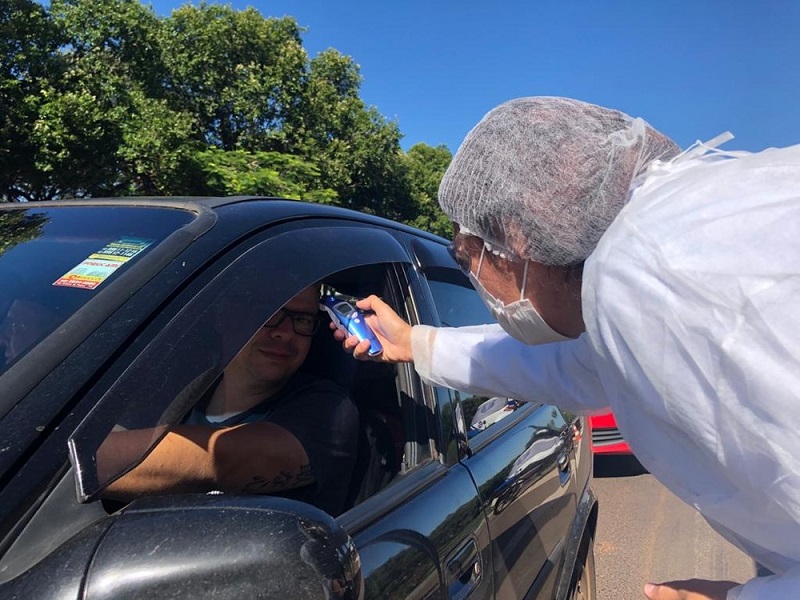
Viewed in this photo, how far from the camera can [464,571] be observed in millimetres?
1604

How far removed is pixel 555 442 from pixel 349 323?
4.04ft

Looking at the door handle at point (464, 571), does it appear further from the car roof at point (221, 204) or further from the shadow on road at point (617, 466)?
the shadow on road at point (617, 466)

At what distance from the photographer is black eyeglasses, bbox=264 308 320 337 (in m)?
1.85

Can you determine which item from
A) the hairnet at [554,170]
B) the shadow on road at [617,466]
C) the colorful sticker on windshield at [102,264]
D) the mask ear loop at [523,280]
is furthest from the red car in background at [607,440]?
the colorful sticker on windshield at [102,264]

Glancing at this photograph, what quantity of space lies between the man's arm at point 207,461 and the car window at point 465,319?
583 mm

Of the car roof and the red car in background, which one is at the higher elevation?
the car roof

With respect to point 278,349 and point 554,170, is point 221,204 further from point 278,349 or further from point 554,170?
point 554,170

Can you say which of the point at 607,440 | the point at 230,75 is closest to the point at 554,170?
the point at 607,440

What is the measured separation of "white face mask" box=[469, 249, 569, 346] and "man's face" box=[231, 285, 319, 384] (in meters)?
0.54

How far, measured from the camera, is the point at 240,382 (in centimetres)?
186

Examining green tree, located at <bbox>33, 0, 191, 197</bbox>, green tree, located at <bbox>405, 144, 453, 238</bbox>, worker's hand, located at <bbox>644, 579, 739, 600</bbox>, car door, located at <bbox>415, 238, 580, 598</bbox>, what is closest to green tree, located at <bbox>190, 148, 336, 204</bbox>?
green tree, located at <bbox>33, 0, 191, 197</bbox>

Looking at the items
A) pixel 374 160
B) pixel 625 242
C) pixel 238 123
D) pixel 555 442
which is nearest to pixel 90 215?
pixel 625 242

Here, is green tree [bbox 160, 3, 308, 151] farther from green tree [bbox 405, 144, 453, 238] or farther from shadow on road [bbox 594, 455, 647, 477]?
shadow on road [bbox 594, 455, 647, 477]

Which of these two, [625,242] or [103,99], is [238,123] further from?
[625,242]
